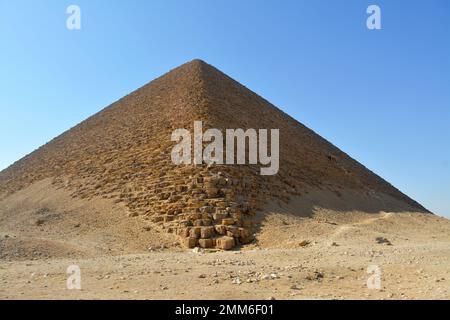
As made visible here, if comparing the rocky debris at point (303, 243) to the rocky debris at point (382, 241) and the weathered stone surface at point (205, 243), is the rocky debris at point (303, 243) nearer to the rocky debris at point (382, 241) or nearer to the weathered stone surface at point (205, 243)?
the rocky debris at point (382, 241)

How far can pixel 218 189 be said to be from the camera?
41.6 feet

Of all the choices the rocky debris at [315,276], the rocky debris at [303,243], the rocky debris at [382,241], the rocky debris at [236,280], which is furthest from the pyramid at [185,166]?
the rocky debris at [236,280]

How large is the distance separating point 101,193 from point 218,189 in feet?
13.4

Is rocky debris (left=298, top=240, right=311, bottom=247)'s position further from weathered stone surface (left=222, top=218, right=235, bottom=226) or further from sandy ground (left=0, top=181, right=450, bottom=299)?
weathered stone surface (left=222, top=218, right=235, bottom=226)

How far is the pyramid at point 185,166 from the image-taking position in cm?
1199

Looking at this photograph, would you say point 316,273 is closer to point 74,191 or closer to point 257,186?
point 257,186

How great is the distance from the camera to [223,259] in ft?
27.4

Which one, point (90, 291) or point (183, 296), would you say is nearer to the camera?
point (183, 296)

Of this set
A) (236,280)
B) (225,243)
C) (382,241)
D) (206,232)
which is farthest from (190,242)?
(236,280)

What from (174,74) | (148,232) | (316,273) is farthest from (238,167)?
(174,74)

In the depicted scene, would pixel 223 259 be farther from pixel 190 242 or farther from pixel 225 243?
pixel 190 242

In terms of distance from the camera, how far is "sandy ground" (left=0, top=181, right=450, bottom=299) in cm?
556

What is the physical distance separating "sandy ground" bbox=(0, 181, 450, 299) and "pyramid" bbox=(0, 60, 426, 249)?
0.65 meters

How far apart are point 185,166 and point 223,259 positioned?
608 centimetres
